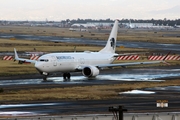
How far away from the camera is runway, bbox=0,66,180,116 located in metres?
44.6

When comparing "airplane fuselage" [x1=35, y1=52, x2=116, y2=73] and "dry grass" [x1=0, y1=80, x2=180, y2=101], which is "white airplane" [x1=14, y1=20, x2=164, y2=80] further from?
"dry grass" [x1=0, y1=80, x2=180, y2=101]

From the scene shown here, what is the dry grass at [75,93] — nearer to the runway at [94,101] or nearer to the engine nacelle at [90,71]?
the runway at [94,101]

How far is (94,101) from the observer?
51.1m

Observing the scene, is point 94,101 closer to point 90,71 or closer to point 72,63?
point 90,71

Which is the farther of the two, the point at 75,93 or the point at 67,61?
the point at 67,61

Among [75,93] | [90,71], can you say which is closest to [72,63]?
[90,71]

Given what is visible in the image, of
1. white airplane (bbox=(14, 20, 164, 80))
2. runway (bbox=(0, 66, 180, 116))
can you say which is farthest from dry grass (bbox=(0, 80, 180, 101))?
white airplane (bbox=(14, 20, 164, 80))

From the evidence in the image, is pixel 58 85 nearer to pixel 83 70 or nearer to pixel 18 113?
pixel 83 70

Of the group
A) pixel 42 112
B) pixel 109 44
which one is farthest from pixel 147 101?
pixel 109 44

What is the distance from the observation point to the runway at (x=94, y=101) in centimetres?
4462

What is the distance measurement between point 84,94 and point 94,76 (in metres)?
18.8

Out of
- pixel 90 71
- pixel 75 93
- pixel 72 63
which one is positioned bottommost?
pixel 90 71

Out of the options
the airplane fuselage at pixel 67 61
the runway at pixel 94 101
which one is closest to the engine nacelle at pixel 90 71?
the runway at pixel 94 101

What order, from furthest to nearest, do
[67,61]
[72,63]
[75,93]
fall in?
[72,63] → [67,61] → [75,93]
